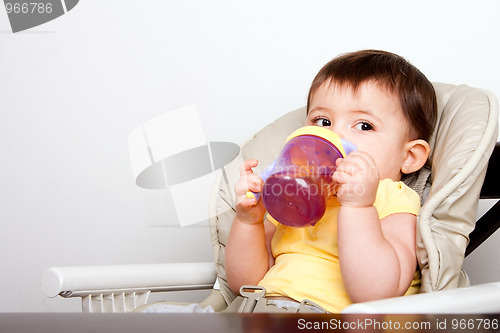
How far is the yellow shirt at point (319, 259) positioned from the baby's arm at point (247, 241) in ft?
0.11

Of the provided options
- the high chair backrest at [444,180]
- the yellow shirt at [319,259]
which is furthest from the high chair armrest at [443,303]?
the yellow shirt at [319,259]

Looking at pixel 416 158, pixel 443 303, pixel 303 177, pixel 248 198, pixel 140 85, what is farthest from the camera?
pixel 140 85

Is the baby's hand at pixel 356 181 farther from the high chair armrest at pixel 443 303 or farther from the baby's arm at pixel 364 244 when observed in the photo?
the high chair armrest at pixel 443 303

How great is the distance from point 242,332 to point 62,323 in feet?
0.48

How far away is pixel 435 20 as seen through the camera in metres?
1.48

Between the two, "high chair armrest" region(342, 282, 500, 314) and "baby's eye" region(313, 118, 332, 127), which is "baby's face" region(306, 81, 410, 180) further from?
"high chair armrest" region(342, 282, 500, 314)

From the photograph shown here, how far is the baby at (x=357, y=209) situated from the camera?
0.88 m

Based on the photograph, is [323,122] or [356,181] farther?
[323,122]

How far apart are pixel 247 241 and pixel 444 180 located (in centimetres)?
34

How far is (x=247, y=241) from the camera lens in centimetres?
102

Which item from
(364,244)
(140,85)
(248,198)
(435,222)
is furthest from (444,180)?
(140,85)

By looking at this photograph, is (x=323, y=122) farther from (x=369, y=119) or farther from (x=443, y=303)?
(x=443, y=303)

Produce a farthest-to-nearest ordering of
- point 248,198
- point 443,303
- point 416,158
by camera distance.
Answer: point 416,158 → point 248,198 → point 443,303

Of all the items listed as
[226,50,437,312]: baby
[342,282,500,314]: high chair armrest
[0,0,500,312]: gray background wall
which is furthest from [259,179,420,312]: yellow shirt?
[0,0,500,312]: gray background wall
